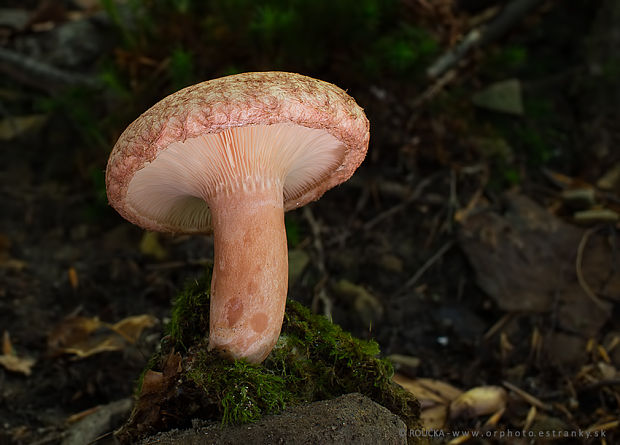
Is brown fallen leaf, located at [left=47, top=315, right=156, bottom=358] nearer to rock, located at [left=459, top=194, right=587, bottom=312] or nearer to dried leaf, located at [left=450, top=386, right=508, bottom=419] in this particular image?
dried leaf, located at [left=450, top=386, right=508, bottom=419]

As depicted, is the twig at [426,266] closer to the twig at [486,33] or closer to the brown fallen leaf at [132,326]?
the twig at [486,33]

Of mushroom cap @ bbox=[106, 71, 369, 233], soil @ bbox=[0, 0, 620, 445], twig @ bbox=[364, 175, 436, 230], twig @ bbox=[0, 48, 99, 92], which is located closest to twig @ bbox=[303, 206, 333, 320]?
soil @ bbox=[0, 0, 620, 445]

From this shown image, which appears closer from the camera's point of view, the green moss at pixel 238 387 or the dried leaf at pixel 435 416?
the green moss at pixel 238 387

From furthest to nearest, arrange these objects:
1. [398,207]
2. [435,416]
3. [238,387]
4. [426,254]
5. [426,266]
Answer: [398,207]
[426,254]
[426,266]
[435,416]
[238,387]

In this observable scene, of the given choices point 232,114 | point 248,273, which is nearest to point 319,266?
point 248,273

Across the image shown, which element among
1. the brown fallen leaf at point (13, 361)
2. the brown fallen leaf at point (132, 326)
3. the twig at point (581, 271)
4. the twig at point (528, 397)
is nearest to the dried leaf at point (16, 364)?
the brown fallen leaf at point (13, 361)

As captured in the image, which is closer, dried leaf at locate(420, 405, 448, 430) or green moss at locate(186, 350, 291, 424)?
green moss at locate(186, 350, 291, 424)

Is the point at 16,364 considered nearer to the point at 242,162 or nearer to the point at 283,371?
the point at 283,371

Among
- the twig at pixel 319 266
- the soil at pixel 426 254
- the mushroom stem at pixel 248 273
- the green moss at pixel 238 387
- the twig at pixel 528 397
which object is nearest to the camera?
the green moss at pixel 238 387
